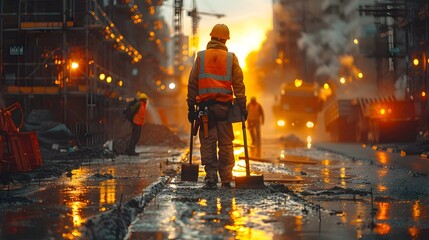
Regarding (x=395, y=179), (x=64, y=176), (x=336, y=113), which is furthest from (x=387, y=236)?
(x=336, y=113)

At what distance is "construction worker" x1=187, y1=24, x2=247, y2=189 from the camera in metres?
10.0

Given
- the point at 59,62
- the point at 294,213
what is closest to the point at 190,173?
the point at 294,213

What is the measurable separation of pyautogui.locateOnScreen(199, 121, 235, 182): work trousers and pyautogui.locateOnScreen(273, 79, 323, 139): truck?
32.8 meters

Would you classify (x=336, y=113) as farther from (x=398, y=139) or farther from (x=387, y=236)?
(x=387, y=236)

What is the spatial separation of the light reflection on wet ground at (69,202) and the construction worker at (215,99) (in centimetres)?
109

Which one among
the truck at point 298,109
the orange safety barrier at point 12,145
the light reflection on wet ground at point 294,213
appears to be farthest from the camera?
the truck at point 298,109

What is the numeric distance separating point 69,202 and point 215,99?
2.75 m

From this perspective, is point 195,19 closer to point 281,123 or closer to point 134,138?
point 281,123

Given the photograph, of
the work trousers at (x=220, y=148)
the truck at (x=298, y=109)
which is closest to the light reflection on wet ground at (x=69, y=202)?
the work trousers at (x=220, y=148)

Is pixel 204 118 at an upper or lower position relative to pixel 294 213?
upper

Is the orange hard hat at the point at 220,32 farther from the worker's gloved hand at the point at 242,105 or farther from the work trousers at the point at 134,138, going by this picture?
the work trousers at the point at 134,138

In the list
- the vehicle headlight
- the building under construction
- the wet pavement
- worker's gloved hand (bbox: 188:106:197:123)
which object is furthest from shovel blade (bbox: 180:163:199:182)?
the vehicle headlight

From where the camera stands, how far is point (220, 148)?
10.2 m

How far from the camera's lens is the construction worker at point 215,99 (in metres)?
10.0
